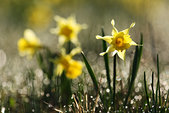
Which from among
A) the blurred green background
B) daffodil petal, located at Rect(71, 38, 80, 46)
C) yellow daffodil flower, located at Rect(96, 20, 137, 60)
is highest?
the blurred green background

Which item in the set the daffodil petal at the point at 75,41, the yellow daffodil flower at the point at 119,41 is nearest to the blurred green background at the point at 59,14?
the daffodil petal at the point at 75,41

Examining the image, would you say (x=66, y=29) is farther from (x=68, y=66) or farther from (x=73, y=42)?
(x=68, y=66)

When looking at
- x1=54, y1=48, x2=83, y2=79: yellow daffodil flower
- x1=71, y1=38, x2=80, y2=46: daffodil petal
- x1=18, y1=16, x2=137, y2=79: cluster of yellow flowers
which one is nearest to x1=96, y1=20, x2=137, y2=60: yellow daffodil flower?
x1=18, y1=16, x2=137, y2=79: cluster of yellow flowers

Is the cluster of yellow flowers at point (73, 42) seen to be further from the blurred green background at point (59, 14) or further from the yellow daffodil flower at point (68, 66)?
the blurred green background at point (59, 14)

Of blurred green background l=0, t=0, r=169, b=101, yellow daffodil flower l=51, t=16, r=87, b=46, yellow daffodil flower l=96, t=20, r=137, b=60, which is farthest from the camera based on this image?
blurred green background l=0, t=0, r=169, b=101

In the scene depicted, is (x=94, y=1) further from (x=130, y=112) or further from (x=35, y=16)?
(x=130, y=112)

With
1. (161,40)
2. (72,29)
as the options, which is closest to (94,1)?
(161,40)

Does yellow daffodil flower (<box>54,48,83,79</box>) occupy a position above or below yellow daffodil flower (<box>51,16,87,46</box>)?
below

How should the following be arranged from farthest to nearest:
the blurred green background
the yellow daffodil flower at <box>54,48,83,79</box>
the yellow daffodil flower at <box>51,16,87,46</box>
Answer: the blurred green background < the yellow daffodil flower at <box>51,16,87,46</box> < the yellow daffodil flower at <box>54,48,83,79</box>

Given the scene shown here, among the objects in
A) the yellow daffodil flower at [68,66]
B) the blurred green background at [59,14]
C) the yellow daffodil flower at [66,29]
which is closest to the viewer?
the yellow daffodil flower at [68,66]

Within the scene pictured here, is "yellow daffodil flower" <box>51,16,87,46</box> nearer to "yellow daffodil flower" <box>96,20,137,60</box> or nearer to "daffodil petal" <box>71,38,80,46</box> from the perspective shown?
"daffodil petal" <box>71,38,80,46</box>

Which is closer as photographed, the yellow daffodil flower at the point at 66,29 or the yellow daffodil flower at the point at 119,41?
the yellow daffodil flower at the point at 119,41
